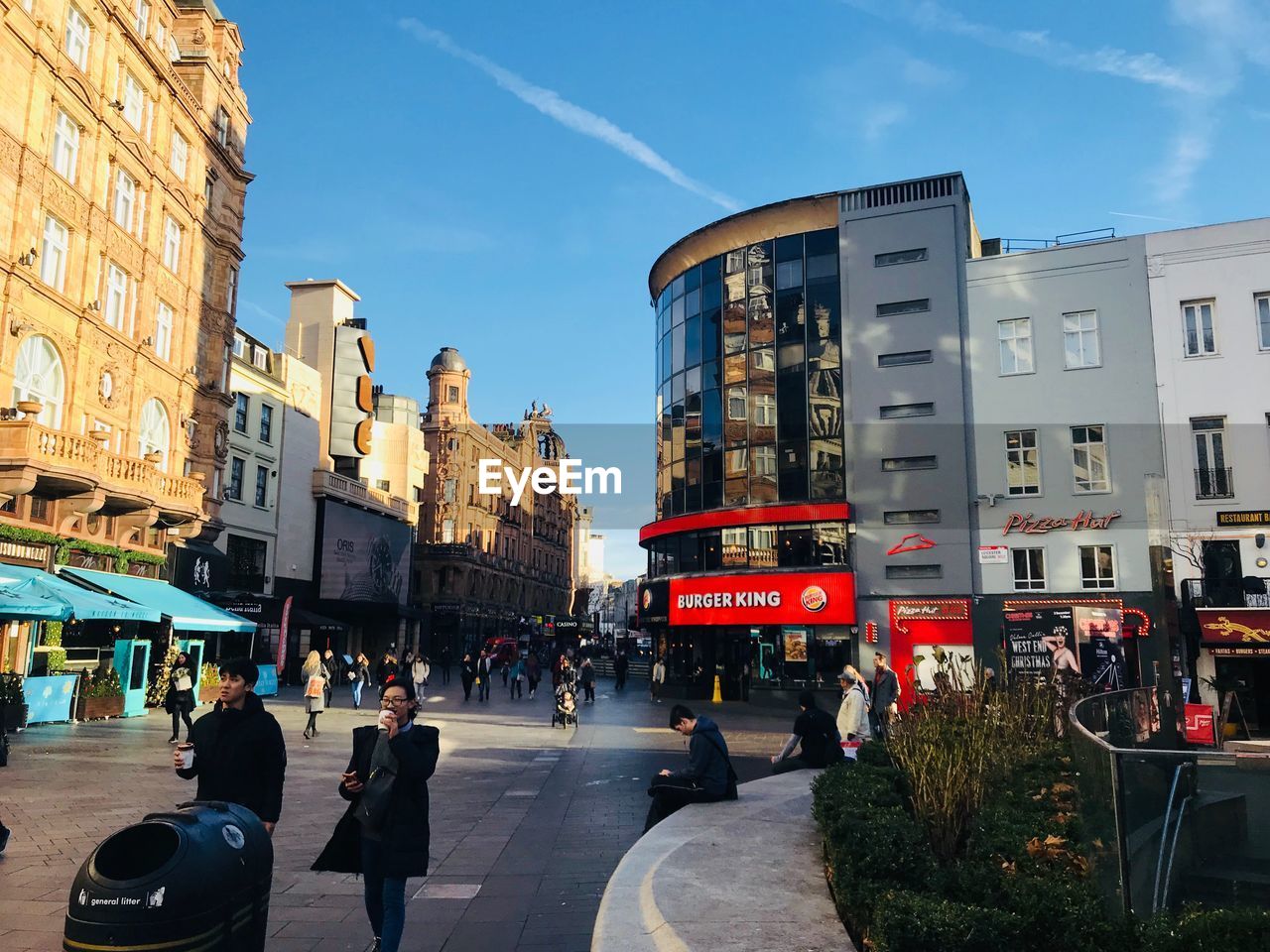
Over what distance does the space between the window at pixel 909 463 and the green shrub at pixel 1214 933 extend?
91.1ft

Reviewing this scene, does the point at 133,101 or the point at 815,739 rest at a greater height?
the point at 133,101

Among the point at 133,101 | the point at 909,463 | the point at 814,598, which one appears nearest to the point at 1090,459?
the point at 909,463

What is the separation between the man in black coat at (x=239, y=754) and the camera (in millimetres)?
6016

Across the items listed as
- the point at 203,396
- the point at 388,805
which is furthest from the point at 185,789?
the point at 203,396

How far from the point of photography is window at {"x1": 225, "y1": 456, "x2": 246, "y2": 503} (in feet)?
126

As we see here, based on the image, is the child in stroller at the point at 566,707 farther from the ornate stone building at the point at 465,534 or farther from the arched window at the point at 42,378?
the ornate stone building at the point at 465,534

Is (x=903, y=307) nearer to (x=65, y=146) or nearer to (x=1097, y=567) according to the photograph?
(x=1097, y=567)

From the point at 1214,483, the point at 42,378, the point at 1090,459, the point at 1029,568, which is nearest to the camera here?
the point at 42,378

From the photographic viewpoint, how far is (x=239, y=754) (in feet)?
19.9

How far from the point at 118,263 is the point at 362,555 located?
25.5 meters

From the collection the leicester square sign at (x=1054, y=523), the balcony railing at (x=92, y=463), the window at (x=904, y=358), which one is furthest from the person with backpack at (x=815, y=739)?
the window at (x=904, y=358)

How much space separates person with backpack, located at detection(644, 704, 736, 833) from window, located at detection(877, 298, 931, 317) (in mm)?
24922

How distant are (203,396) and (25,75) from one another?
11.9 m

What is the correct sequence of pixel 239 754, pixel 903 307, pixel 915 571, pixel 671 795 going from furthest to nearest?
1. pixel 903 307
2. pixel 915 571
3. pixel 671 795
4. pixel 239 754
